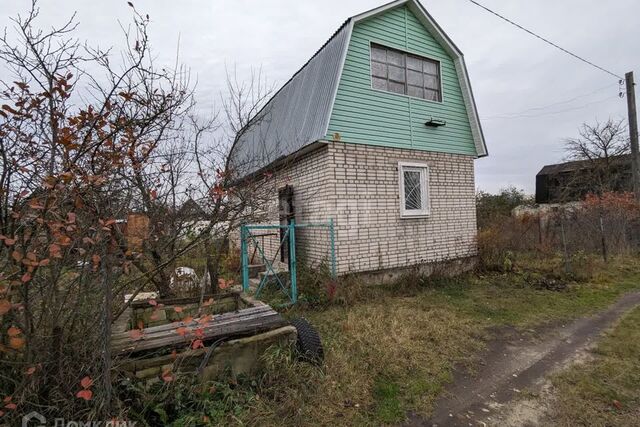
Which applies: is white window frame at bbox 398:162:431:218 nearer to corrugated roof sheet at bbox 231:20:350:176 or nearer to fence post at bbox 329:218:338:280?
Answer: fence post at bbox 329:218:338:280

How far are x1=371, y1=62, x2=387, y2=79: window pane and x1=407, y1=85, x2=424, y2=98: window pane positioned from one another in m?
0.80

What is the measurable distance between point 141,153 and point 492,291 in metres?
7.29

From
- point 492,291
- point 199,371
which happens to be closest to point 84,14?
point 199,371

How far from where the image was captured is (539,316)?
5.27 metres

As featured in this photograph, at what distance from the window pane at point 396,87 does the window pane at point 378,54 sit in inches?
23.8

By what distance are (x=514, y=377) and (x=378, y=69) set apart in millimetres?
6707

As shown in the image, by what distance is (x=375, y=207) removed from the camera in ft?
23.2

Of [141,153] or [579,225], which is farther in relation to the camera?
[579,225]

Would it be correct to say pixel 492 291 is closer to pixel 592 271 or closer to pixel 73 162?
pixel 592 271

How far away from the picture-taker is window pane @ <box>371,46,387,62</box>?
7414 millimetres

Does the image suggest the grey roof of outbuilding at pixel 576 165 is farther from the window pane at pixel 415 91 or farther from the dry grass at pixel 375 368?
the dry grass at pixel 375 368

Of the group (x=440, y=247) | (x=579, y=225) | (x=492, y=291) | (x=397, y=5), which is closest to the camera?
(x=492, y=291)

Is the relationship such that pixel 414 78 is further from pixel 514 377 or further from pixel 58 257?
pixel 58 257

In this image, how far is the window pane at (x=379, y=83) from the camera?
7.36 meters
